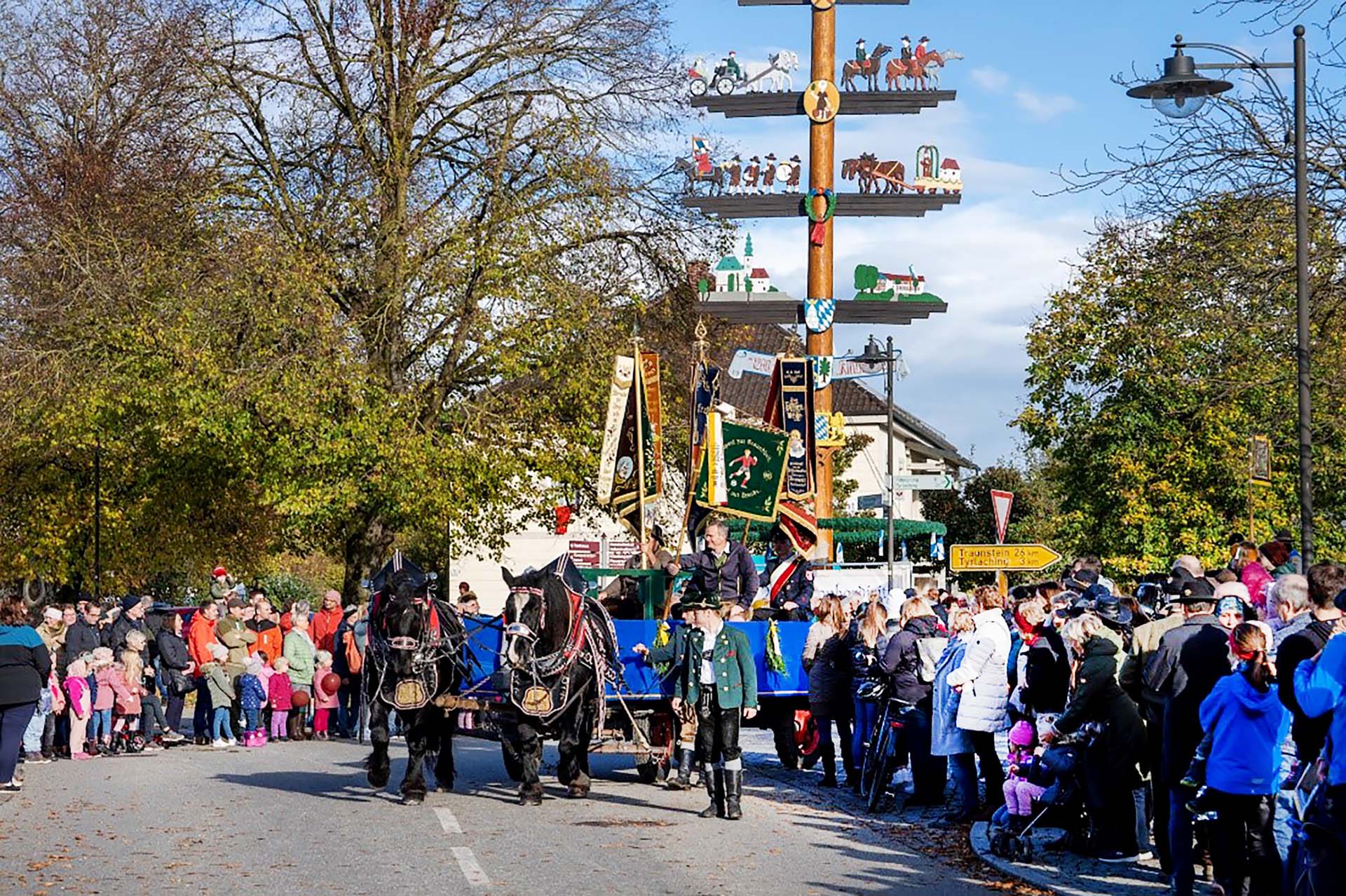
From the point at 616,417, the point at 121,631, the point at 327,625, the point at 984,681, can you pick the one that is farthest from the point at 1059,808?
the point at 327,625

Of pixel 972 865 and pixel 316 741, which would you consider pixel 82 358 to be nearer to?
pixel 316 741

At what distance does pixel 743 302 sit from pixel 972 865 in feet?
77.9

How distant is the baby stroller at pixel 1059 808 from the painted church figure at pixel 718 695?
2655 mm

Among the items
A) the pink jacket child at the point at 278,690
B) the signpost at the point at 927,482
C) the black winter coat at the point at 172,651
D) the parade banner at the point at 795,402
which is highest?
the parade banner at the point at 795,402

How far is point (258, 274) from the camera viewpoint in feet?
101

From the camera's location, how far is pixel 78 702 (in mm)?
21609

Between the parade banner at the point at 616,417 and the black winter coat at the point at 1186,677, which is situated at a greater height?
the parade banner at the point at 616,417

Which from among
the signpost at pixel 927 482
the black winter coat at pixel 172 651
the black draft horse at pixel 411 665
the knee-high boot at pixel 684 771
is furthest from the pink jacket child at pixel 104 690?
the signpost at pixel 927 482

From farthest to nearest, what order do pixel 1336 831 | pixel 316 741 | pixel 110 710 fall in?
pixel 316 741, pixel 110 710, pixel 1336 831

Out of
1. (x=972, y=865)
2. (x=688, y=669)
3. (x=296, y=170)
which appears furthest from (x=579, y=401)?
(x=972, y=865)

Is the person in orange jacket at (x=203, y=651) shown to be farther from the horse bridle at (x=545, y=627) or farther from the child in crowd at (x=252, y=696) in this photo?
the horse bridle at (x=545, y=627)

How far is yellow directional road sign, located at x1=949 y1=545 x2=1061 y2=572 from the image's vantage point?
21.6m

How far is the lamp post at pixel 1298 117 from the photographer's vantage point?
14.8 m

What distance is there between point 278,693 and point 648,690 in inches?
327
